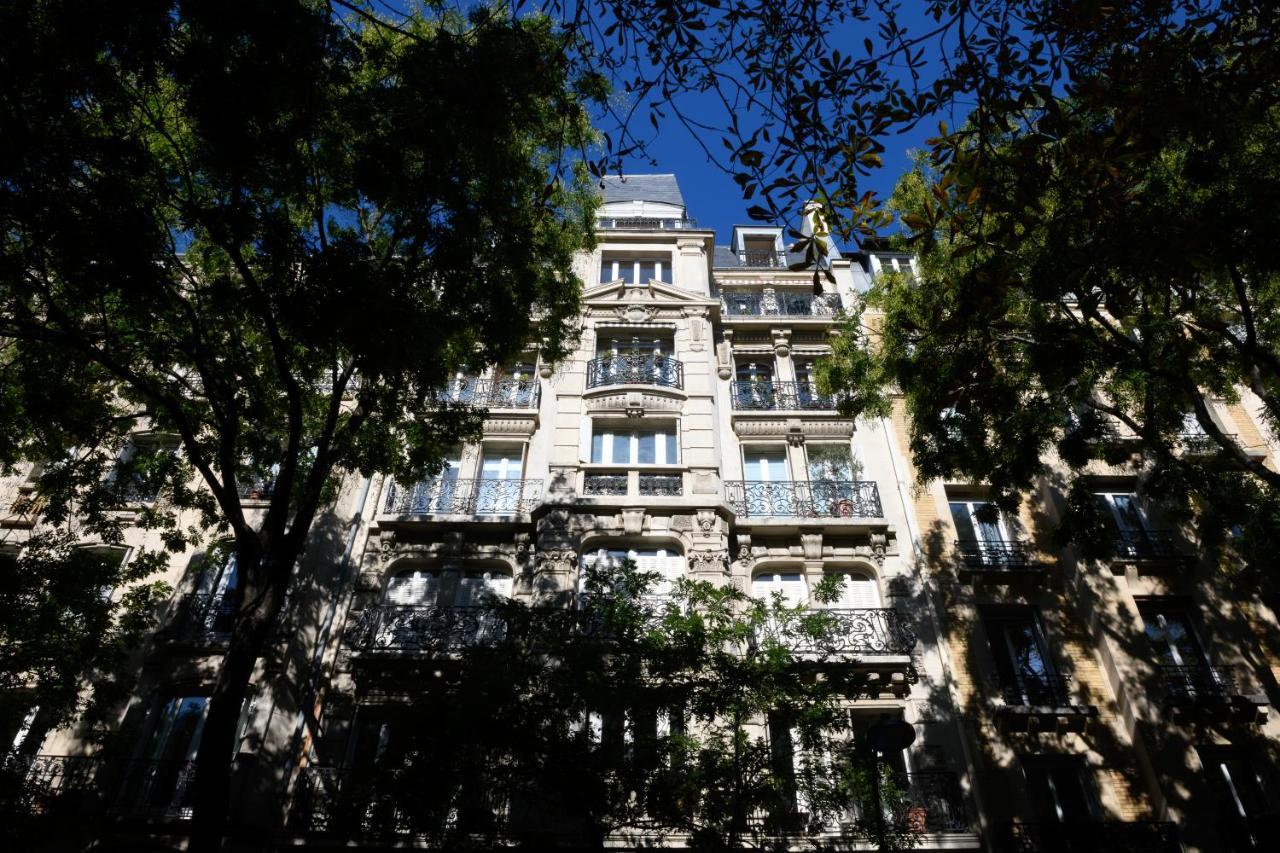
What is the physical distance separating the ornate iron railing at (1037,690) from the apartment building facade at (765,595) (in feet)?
0.14

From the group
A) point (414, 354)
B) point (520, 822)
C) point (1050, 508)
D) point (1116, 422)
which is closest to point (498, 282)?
point (414, 354)

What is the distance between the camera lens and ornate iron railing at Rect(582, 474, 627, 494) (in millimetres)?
16453

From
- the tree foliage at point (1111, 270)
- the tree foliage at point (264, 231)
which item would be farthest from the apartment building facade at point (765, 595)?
the tree foliage at point (264, 231)

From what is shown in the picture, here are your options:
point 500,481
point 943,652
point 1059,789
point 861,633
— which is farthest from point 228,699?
point 1059,789

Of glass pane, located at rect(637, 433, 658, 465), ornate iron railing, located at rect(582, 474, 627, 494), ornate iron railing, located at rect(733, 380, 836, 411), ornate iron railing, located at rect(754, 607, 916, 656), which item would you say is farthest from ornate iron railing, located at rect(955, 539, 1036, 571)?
ornate iron railing, located at rect(582, 474, 627, 494)

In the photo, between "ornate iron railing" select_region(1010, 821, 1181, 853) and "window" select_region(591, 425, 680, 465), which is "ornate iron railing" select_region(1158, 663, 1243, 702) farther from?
"window" select_region(591, 425, 680, 465)

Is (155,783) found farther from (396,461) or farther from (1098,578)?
(1098,578)

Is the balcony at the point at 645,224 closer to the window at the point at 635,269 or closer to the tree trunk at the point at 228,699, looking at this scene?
the window at the point at 635,269

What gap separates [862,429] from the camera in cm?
1789

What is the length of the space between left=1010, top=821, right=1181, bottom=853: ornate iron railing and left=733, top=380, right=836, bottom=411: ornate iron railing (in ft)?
29.8

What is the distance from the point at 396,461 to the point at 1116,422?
15.6m

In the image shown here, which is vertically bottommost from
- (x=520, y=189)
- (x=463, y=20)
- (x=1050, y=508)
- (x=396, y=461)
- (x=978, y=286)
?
(x=978, y=286)

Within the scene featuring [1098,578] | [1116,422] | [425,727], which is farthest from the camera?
[1116,422]

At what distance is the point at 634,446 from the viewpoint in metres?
17.8
